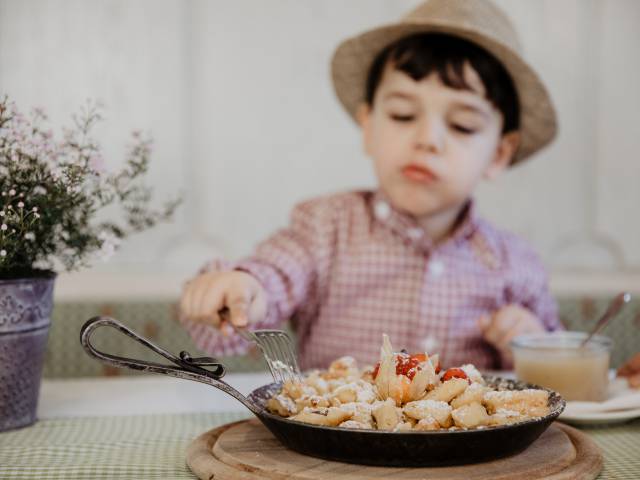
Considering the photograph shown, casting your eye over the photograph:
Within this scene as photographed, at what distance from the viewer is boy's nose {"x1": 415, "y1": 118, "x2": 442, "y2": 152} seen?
1.41m

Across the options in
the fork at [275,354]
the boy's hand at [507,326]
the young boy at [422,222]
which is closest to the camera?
the fork at [275,354]

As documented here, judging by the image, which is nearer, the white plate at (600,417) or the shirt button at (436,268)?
the white plate at (600,417)

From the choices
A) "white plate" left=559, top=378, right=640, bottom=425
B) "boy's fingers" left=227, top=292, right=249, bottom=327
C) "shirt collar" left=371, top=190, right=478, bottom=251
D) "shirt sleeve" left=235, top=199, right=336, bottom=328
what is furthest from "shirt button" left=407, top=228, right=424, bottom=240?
"white plate" left=559, top=378, right=640, bottom=425

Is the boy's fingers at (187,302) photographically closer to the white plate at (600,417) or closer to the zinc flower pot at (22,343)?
the zinc flower pot at (22,343)

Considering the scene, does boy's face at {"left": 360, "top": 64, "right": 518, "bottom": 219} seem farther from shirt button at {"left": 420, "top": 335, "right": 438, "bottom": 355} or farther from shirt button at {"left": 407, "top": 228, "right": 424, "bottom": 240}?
shirt button at {"left": 420, "top": 335, "right": 438, "bottom": 355}

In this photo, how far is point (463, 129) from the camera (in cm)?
148

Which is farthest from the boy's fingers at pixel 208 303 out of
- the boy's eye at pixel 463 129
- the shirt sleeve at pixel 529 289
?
the shirt sleeve at pixel 529 289

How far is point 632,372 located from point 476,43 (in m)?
0.72

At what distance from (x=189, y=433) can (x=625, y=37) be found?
193cm

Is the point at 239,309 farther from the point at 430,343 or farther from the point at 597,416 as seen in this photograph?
the point at 430,343

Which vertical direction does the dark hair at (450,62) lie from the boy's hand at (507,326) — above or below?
above

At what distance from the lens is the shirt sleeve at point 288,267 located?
1.42 m

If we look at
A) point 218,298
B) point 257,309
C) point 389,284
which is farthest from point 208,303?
point 389,284

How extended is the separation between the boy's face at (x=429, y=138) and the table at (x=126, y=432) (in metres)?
0.51
